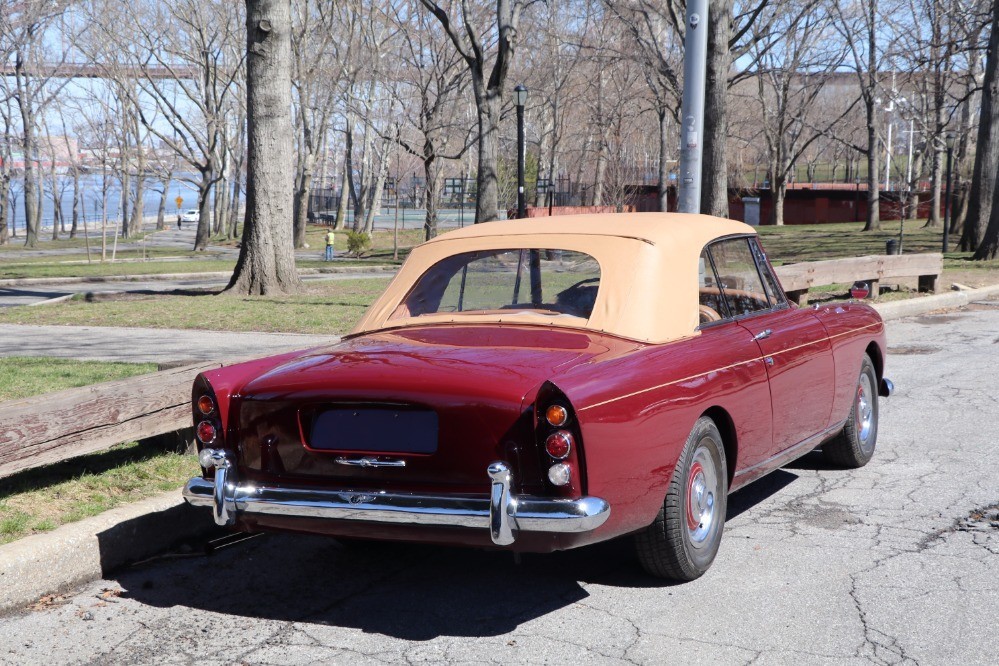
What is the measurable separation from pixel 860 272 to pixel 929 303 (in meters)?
1.16

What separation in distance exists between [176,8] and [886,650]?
43.8 m

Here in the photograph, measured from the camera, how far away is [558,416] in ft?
12.8

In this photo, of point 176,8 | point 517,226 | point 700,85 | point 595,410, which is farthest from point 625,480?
point 176,8

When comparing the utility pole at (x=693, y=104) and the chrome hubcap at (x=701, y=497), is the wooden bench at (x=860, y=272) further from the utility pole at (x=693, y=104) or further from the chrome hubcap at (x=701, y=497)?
the chrome hubcap at (x=701, y=497)

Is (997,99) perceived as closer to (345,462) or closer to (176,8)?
(345,462)

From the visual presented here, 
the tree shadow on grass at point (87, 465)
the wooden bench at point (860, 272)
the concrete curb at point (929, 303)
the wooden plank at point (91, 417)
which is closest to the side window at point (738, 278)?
the wooden plank at point (91, 417)

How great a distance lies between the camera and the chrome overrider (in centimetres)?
386

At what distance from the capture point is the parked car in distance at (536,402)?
3.96m

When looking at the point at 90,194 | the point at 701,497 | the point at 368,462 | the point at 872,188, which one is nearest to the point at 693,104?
the point at 701,497

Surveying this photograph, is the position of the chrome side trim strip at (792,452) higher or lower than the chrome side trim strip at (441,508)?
lower

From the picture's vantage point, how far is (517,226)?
554cm

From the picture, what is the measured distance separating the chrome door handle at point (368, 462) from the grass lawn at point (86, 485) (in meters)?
1.64

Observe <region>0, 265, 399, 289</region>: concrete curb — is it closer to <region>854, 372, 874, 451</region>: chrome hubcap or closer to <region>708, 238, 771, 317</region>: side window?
<region>854, 372, 874, 451</region>: chrome hubcap

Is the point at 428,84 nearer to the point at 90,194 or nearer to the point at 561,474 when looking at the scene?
the point at 561,474
